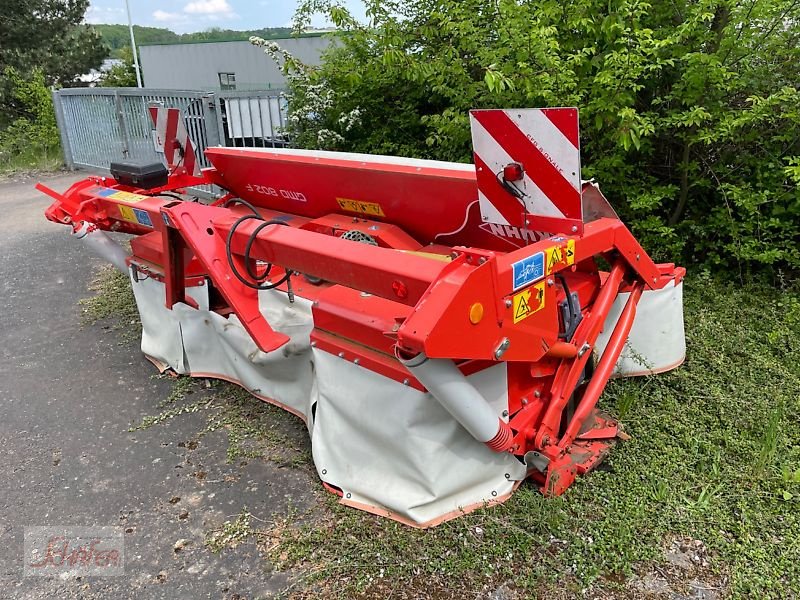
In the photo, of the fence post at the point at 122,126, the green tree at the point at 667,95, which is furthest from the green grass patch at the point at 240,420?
the fence post at the point at 122,126

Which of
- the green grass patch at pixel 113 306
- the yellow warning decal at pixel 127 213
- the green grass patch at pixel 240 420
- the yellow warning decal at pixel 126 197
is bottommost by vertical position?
the green grass patch at pixel 113 306

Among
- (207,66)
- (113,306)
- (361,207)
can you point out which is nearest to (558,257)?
(361,207)

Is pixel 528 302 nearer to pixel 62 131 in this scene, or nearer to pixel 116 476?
pixel 116 476

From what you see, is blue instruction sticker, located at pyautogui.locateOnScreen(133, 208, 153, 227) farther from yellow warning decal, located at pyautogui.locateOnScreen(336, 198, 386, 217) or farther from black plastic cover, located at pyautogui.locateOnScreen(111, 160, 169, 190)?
yellow warning decal, located at pyautogui.locateOnScreen(336, 198, 386, 217)

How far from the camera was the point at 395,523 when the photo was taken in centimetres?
240

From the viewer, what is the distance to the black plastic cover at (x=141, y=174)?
3877 millimetres

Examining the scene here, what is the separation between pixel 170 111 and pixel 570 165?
10.1 feet

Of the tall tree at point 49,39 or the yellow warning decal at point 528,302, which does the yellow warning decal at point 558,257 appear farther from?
the tall tree at point 49,39

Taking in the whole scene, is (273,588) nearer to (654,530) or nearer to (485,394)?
(485,394)

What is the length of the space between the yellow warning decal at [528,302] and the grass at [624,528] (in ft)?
2.54

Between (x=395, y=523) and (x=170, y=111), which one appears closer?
(x=395, y=523)

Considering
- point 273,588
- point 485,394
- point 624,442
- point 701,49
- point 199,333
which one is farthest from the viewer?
point 701,49

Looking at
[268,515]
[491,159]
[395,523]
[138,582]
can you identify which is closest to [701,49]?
[491,159]

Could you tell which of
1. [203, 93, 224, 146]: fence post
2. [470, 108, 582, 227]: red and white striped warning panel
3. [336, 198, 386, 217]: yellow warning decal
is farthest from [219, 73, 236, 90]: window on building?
[470, 108, 582, 227]: red and white striped warning panel
